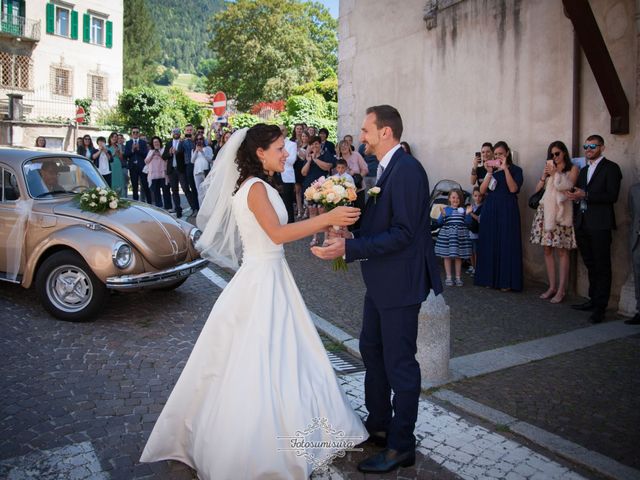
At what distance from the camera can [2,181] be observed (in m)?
7.24

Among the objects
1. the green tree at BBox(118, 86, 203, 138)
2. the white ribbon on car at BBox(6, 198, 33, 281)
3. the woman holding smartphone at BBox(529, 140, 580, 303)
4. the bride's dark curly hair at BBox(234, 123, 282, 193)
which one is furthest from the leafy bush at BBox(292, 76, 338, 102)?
the bride's dark curly hair at BBox(234, 123, 282, 193)

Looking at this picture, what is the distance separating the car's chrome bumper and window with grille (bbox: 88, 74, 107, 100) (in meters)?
37.4

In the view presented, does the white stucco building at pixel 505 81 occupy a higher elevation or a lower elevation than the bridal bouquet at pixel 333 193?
higher

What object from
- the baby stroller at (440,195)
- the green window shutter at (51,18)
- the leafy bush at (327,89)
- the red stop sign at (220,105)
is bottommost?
the baby stroller at (440,195)

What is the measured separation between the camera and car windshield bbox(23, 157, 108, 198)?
721 centimetres

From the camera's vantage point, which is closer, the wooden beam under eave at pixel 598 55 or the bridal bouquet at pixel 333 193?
the bridal bouquet at pixel 333 193

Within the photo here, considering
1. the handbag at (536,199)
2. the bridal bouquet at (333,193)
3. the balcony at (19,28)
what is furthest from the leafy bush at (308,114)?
the bridal bouquet at (333,193)

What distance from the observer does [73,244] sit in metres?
6.43

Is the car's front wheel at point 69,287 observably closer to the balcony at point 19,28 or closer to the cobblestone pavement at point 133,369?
the cobblestone pavement at point 133,369

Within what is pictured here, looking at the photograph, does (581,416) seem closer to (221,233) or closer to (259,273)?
(259,273)

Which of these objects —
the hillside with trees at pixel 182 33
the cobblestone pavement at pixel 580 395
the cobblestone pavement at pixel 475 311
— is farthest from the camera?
the hillside with trees at pixel 182 33

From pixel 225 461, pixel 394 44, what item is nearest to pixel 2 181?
pixel 225 461

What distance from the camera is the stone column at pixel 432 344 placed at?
192 inches

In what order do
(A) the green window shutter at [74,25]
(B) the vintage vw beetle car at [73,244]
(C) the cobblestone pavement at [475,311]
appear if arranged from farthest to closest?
(A) the green window shutter at [74,25] → (B) the vintage vw beetle car at [73,244] → (C) the cobblestone pavement at [475,311]
